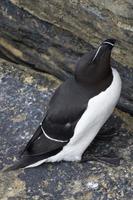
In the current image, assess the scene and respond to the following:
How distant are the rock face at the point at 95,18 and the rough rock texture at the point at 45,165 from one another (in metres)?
0.65

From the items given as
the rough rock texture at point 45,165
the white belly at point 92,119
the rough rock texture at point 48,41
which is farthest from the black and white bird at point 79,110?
the rough rock texture at point 48,41

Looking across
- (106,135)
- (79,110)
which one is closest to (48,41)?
(106,135)

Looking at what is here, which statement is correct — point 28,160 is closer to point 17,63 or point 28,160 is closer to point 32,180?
point 32,180

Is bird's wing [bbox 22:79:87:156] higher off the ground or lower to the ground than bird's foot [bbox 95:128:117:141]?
higher

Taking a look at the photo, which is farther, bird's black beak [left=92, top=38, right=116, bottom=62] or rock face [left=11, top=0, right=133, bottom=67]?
rock face [left=11, top=0, right=133, bottom=67]

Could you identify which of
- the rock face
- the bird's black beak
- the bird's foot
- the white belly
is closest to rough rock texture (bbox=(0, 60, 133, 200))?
the bird's foot

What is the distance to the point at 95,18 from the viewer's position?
15.8ft

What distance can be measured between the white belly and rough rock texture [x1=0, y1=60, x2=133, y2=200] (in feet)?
0.46

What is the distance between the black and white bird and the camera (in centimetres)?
455

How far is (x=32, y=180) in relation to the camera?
15.6 ft

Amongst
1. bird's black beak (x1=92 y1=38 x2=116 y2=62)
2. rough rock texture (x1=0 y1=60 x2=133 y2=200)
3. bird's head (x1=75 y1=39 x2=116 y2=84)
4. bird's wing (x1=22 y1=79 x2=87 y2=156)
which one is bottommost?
rough rock texture (x1=0 y1=60 x2=133 y2=200)

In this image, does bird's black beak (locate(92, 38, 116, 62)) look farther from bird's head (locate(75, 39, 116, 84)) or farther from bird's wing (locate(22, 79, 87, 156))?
bird's wing (locate(22, 79, 87, 156))

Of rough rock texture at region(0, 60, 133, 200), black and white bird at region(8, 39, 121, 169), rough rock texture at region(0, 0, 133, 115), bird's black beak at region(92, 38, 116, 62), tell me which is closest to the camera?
bird's black beak at region(92, 38, 116, 62)

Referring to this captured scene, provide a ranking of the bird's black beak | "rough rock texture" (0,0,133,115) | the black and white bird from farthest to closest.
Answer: "rough rock texture" (0,0,133,115) < the black and white bird < the bird's black beak
